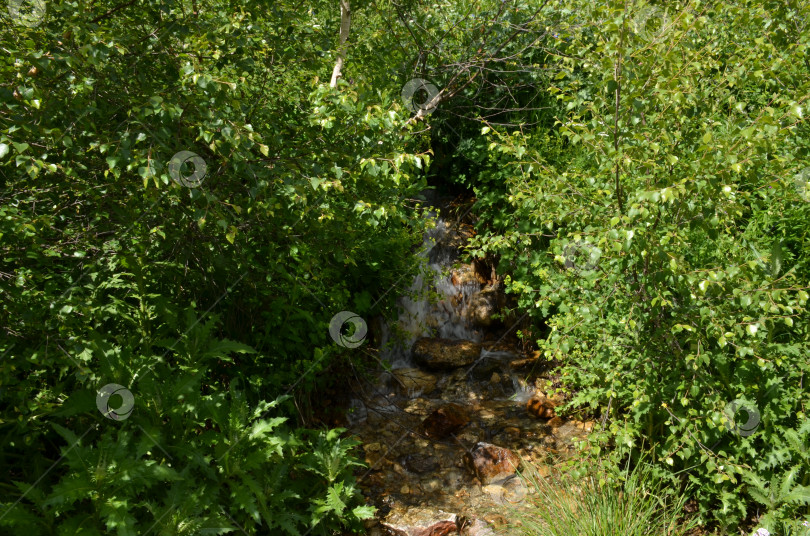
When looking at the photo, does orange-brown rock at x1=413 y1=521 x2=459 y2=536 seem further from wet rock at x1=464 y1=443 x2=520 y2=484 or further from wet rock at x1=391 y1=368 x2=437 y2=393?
wet rock at x1=391 y1=368 x2=437 y2=393

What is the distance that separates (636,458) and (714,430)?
676mm

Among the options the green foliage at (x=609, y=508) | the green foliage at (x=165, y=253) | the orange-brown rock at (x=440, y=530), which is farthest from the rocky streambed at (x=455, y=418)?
the green foliage at (x=165, y=253)

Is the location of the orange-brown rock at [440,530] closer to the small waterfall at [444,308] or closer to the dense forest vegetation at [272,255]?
the dense forest vegetation at [272,255]

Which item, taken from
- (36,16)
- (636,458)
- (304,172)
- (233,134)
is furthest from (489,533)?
(36,16)

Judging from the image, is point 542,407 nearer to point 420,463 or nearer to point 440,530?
point 420,463

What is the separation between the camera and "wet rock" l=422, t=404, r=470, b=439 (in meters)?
4.96

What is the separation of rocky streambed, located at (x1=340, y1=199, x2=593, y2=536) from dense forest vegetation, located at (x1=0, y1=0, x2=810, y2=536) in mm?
730

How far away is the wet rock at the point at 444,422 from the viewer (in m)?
4.96

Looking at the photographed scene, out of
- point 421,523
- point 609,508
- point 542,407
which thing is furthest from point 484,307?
point 609,508

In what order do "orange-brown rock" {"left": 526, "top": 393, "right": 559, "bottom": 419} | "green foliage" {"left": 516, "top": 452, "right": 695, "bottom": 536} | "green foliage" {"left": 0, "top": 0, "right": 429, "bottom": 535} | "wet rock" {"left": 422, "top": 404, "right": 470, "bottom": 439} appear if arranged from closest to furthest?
"green foliage" {"left": 0, "top": 0, "right": 429, "bottom": 535}, "green foliage" {"left": 516, "top": 452, "right": 695, "bottom": 536}, "wet rock" {"left": 422, "top": 404, "right": 470, "bottom": 439}, "orange-brown rock" {"left": 526, "top": 393, "right": 559, "bottom": 419}

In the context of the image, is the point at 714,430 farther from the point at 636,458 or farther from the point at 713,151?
the point at 713,151

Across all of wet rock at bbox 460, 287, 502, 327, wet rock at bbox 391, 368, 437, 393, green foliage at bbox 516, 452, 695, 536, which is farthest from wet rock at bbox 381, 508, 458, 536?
wet rock at bbox 460, 287, 502, 327

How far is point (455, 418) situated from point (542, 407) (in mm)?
844

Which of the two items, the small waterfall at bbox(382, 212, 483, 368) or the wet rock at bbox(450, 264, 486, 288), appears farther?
the wet rock at bbox(450, 264, 486, 288)
